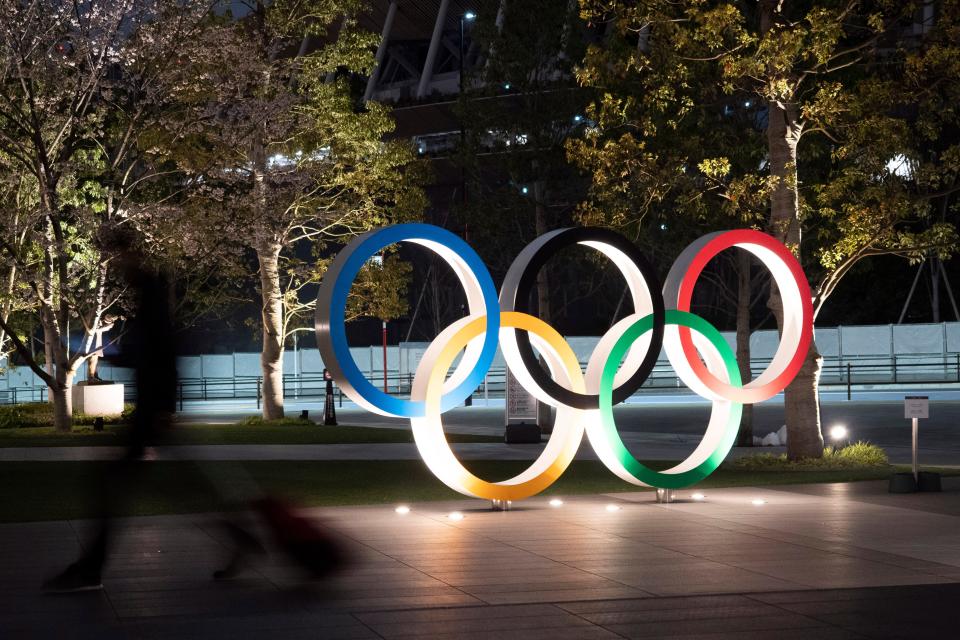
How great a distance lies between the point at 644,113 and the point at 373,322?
153 feet

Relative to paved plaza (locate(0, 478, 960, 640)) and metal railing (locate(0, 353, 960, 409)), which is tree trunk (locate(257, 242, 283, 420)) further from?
paved plaza (locate(0, 478, 960, 640))

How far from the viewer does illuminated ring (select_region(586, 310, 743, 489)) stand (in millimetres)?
14062

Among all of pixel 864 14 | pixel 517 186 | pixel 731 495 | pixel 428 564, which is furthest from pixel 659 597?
pixel 517 186

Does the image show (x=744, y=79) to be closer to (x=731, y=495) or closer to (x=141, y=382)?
(x=731, y=495)

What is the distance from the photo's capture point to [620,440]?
47.7 ft

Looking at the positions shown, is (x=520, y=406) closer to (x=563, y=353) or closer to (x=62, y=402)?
(x=62, y=402)

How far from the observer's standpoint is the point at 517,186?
101ft

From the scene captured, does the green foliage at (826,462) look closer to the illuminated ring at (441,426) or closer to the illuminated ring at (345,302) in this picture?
the illuminated ring at (441,426)

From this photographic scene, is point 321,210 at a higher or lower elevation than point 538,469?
higher

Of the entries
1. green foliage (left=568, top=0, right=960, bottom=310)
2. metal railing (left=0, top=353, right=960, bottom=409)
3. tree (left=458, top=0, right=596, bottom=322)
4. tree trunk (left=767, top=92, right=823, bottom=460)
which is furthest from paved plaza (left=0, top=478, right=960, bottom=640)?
metal railing (left=0, top=353, right=960, bottom=409)

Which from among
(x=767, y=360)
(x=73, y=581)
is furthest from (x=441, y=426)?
(x=767, y=360)

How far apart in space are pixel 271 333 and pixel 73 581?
22.2 meters

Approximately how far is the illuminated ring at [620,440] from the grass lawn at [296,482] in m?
1.63

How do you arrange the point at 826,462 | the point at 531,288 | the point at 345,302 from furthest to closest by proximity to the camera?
1. the point at 826,462
2. the point at 531,288
3. the point at 345,302
